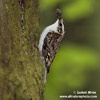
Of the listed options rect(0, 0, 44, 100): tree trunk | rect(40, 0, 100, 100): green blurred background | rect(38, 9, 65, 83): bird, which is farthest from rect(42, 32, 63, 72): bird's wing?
rect(40, 0, 100, 100): green blurred background

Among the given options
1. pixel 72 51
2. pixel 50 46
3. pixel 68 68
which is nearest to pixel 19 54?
pixel 50 46

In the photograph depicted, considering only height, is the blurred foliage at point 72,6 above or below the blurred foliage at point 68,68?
above

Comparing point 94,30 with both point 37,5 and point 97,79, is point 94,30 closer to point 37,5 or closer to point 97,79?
point 97,79

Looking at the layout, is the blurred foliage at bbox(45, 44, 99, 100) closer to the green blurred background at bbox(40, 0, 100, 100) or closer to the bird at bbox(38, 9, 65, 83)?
the green blurred background at bbox(40, 0, 100, 100)

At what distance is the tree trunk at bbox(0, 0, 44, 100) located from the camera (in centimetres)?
600

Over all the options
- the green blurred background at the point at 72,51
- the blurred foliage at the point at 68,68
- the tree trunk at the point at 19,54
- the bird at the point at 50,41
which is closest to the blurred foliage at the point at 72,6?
the green blurred background at the point at 72,51

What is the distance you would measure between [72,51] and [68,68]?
0.36 m

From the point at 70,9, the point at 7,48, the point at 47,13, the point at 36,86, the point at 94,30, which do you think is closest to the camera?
the point at 7,48

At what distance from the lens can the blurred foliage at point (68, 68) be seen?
866 cm

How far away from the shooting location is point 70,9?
28.4 ft

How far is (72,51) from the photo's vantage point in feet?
28.6

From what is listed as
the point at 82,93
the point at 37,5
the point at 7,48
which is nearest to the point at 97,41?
the point at 82,93

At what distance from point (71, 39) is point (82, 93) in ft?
3.21

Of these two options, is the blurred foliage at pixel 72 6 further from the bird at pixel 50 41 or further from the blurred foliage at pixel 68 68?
the bird at pixel 50 41
